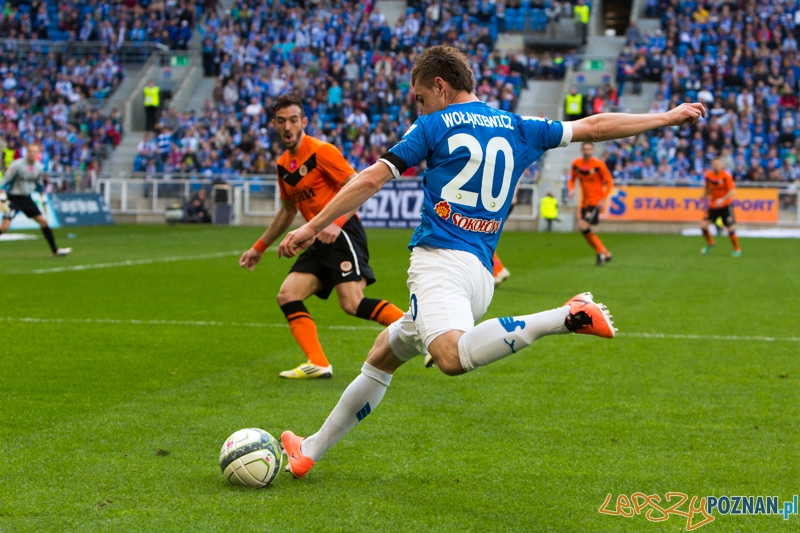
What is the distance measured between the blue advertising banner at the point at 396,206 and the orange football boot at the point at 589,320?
28098mm

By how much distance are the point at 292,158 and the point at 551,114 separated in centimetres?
3096

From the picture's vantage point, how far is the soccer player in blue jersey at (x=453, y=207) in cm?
411

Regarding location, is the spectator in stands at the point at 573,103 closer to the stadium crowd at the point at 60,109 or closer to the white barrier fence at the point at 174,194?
the white barrier fence at the point at 174,194

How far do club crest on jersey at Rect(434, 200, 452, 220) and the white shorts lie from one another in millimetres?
157

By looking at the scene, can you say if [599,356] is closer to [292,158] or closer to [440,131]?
[292,158]

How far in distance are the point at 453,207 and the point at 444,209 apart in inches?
1.7

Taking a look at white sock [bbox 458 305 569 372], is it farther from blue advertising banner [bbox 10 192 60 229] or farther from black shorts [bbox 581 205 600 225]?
blue advertising banner [bbox 10 192 60 229]

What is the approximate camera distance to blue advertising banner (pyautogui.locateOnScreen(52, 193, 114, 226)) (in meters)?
30.9

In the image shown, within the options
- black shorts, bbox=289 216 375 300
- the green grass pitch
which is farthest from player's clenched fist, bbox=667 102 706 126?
black shorts, bbox=289 216 375 300

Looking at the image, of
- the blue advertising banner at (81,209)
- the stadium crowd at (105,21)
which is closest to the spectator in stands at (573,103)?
the blue advertising banner at (81,209)

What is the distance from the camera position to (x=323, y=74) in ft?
129

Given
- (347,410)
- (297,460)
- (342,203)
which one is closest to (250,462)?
(297,460)

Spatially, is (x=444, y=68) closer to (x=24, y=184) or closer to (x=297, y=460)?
(x=297, y=460)

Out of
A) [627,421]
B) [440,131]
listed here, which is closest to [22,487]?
[440,131]
